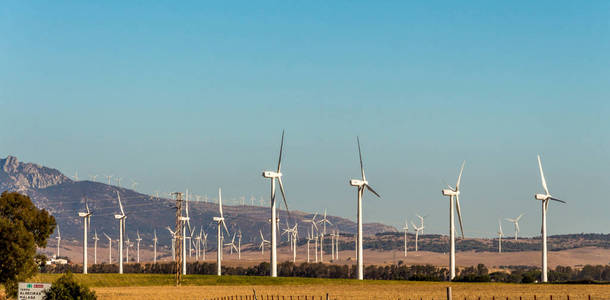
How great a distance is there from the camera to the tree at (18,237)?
286 ft

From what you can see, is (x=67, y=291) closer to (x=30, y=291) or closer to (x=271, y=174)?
(x=30, y=291)

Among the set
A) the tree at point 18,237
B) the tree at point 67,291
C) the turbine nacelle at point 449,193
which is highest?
the turbine nacelle at point 449,193

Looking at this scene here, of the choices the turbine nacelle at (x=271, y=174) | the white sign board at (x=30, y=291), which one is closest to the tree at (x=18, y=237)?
the white sign board at (x=30, y=291)

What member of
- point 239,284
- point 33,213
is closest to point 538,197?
point 239,284

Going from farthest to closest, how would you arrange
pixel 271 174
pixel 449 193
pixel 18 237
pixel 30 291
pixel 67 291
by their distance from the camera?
pixel 449 193
pixel 271 174
pixel 18 237
pixel 67 291
pixel 30 291

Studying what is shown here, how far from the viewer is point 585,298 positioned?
78188mm

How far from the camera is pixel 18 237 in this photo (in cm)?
8744

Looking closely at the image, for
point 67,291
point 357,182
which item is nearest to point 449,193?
point 357,182

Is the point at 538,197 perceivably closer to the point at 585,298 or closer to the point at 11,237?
the point at 585,298

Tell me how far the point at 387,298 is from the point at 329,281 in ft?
159

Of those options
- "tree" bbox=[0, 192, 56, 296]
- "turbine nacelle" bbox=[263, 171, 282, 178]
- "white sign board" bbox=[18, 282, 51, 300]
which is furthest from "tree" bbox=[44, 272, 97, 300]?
"turbine nacelle" bbox=[263, 171, 282, 178]

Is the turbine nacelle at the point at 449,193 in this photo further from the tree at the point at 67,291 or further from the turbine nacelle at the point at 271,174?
the tree at the point at 67,291

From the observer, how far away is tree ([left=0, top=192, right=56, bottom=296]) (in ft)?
286

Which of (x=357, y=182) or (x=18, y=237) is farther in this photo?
(x=357, y=182)
